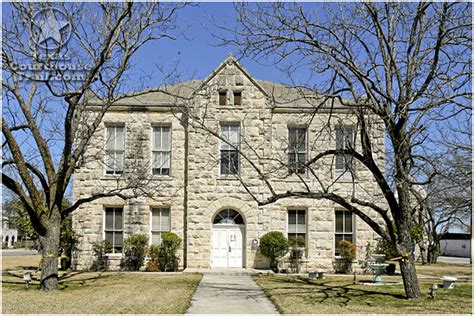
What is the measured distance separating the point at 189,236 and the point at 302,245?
16.2 ft

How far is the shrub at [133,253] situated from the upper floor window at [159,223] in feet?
1.74

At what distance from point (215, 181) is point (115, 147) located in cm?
478

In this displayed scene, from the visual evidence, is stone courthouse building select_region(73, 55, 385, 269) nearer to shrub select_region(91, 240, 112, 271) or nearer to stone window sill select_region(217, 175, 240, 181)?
stone window sill select_region(217, 175, 240, 181)

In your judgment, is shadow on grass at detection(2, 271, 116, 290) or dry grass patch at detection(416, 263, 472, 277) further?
dry grass patch at detection(416, 263, 472, 277)

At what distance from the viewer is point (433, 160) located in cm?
1409

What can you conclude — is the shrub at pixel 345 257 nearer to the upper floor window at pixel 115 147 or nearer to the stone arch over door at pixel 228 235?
the stone arch over door at pixel 228 235

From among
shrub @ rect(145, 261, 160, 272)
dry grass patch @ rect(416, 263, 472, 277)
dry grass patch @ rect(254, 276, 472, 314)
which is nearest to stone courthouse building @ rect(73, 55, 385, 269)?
shrub @ rect(145, 261, 160, 272)

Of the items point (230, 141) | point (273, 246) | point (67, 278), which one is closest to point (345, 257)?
point (273, 246)

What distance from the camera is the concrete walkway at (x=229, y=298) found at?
1258 cm

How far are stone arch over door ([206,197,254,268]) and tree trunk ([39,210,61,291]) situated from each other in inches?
348

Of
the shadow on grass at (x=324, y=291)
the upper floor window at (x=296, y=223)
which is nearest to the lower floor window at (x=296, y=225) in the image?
the upper floor window at (x=296, y=223)

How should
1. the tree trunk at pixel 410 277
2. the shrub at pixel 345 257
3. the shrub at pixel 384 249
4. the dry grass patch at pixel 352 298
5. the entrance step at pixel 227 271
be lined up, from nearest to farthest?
1. the dry grass patch at pixel 352 298
2. the tree trunk at pixel 410 277
3. the entrance step at pixel 227 271
4. the shrub at pixel 345 257
5. the shrub at pixel 384 249

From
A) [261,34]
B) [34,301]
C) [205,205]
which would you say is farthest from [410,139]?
[205,205]

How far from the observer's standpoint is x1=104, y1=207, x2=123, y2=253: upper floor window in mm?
24859
